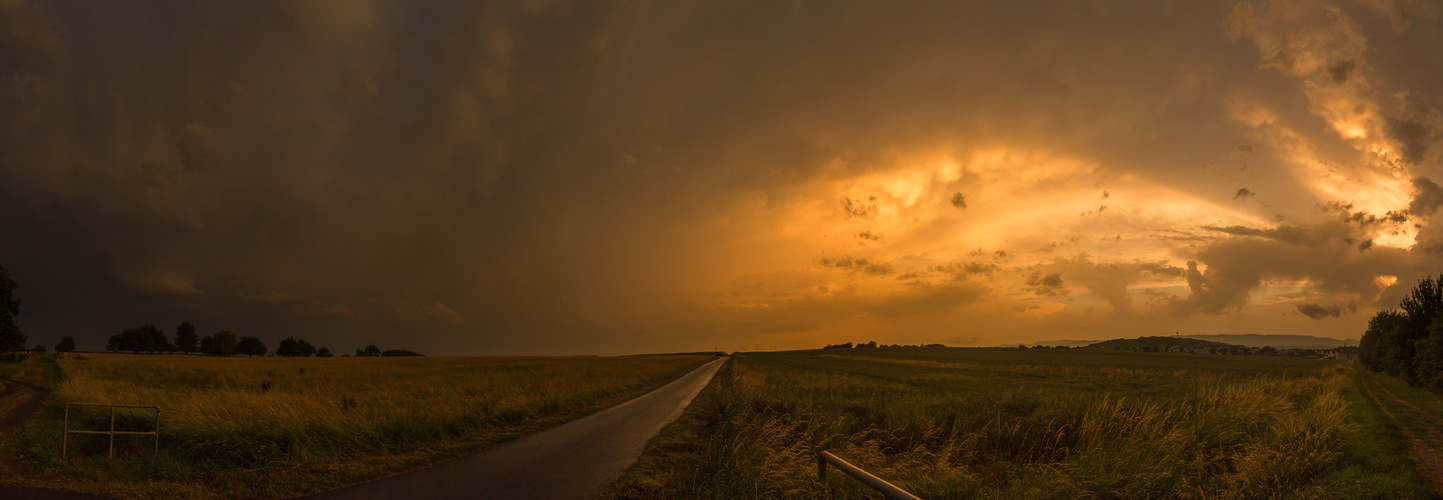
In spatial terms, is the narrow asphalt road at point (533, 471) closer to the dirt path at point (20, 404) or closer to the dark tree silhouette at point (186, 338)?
the dirt path at point (20, 404)

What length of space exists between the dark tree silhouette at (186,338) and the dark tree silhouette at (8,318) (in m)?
109

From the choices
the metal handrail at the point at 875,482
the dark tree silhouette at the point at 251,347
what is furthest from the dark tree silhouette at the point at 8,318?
the dark tree silhouette at the point at 251,347

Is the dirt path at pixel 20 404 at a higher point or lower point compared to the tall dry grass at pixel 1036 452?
higher

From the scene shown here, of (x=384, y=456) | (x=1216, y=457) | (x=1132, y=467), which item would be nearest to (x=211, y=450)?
(x=384, y=456)

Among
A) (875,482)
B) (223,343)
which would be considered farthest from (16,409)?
(223,343)

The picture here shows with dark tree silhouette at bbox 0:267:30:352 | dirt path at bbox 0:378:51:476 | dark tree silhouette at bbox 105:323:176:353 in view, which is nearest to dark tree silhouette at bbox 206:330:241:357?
dark tree silhouette at bbox 105:323:176:353

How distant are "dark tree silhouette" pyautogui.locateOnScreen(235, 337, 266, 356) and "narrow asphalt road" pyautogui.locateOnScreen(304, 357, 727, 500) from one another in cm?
17432

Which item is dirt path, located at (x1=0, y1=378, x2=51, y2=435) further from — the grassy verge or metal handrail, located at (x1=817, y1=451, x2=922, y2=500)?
the grassy verge

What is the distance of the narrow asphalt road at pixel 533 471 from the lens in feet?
32.0

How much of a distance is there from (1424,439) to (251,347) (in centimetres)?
19412

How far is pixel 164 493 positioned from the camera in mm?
9539

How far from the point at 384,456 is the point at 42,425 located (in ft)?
46.1

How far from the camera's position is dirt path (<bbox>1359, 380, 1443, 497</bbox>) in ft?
38.5

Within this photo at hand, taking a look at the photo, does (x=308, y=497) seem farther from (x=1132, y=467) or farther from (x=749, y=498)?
(x=1132, y=467)
